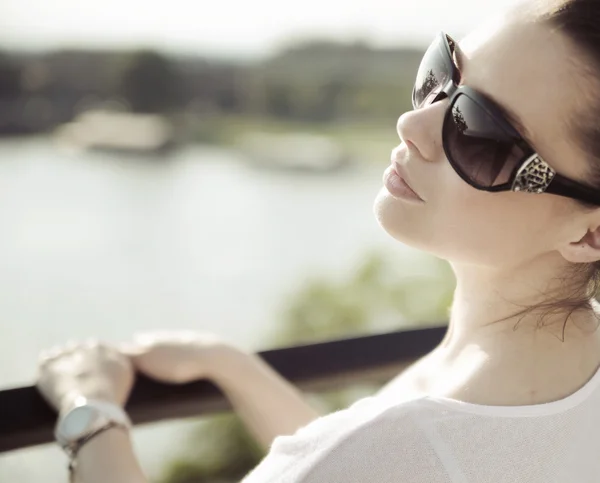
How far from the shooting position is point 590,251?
111 centimetres

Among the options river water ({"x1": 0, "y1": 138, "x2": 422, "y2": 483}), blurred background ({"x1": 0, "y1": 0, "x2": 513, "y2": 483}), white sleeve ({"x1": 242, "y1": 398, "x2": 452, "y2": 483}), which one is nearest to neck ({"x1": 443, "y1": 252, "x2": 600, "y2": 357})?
white sleeve ({"x1": 242, "y1": 398, "x2": 452, "y2": 483})

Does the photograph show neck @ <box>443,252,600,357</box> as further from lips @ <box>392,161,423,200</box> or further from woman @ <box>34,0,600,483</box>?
lips @ <box>392,161,423,200</box>

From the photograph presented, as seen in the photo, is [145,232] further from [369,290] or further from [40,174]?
[369,290]

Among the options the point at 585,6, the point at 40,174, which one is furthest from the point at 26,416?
the point at 40,174

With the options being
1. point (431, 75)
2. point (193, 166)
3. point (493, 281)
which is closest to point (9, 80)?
point (193, 166)

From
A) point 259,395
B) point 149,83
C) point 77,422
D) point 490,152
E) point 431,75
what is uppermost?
point 431,75

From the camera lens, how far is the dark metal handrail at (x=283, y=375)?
1119 millimetres

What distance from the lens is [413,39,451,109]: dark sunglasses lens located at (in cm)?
116

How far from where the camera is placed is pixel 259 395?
142cm

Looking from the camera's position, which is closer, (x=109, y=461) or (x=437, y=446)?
(x=437, y=446)

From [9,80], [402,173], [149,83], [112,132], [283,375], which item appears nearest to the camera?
[402,173]

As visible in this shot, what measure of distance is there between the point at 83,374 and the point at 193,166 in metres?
11.8

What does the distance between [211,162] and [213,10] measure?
3.39 meters

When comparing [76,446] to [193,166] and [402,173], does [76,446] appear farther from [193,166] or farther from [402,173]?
[193,166]
